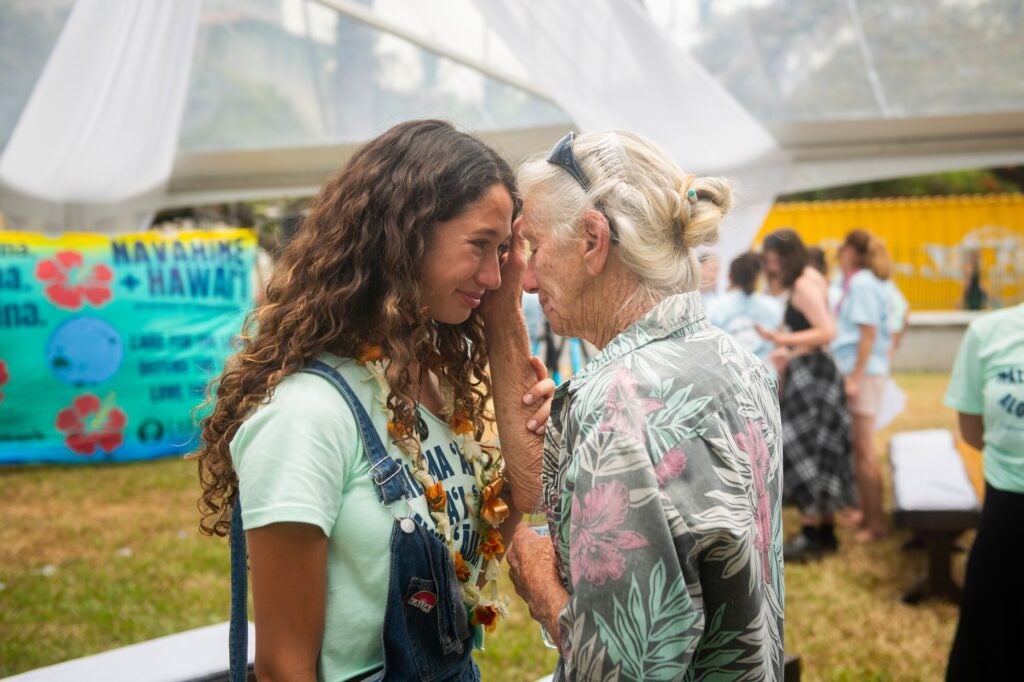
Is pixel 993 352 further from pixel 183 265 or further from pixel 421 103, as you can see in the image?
pixel 183 265

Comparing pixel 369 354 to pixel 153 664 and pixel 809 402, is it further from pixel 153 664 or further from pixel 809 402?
pixel 809 402

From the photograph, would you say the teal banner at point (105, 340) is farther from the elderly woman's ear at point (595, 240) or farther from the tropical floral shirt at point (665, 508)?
the tropical floral shirt at point (665, 508)

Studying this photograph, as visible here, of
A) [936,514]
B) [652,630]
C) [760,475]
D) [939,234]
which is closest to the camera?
[652,630]

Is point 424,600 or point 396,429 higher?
point 396,429

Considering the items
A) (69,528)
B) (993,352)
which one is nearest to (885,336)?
(993,352)

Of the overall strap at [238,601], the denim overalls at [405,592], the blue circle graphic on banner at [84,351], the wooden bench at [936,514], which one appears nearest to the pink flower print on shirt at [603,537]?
the denim overalls at [405,592]

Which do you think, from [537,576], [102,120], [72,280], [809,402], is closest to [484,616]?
[537,576]

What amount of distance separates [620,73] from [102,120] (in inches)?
126

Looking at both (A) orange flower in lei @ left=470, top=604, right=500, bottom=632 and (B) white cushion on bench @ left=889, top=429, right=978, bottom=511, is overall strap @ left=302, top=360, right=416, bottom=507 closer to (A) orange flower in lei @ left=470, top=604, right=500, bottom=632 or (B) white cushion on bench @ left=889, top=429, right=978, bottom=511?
(A) orange flower in lei @ left=470, top=604, right=500, bottom=632

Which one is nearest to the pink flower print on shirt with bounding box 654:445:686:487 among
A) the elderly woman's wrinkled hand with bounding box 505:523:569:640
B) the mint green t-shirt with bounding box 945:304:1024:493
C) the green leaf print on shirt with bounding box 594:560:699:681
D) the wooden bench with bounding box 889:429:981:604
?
the green leaf print on shirt with bounding box 594:560:699:681

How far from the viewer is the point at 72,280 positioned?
7.87 meters

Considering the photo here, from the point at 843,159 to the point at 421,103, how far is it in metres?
2.62

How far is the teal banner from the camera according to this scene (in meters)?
7.73

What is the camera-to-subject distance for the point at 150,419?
8227mm
